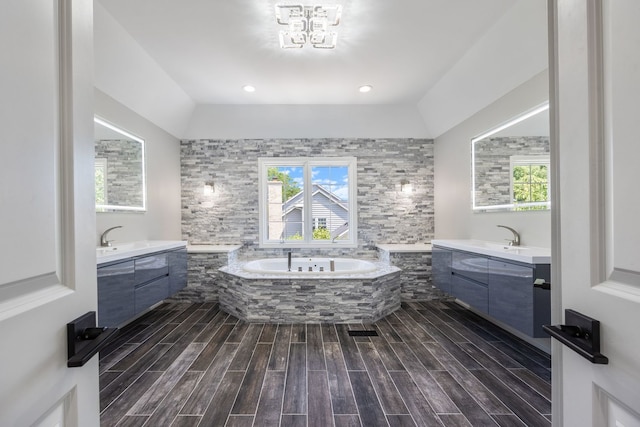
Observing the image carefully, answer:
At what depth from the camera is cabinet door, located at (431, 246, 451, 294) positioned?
3.39m

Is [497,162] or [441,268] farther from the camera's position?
[441,268]

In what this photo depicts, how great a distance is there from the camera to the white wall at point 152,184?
9.79ft

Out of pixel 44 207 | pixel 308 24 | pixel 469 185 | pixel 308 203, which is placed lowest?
pixel 44 207

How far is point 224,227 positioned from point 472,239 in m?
3.80

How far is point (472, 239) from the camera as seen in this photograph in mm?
3668

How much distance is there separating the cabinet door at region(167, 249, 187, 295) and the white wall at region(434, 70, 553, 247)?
385 cm

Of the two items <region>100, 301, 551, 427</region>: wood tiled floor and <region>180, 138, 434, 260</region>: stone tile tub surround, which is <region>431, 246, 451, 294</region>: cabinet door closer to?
<region>100, 301, 551, 427</region>: wood tiled floor

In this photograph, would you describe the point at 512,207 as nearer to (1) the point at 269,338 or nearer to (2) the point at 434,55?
(2) the point at 434,55

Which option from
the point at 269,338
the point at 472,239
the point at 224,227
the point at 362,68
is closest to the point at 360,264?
the point at 472,239

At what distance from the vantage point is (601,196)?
543mm

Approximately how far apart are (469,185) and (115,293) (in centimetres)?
414

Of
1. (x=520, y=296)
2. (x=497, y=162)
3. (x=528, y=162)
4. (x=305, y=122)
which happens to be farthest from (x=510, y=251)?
(x=305, y=122)

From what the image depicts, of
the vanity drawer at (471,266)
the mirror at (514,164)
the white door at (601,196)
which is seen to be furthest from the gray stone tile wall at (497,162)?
the white door at (601,196)

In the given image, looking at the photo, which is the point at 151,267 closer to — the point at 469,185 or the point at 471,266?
the point at 471,266
